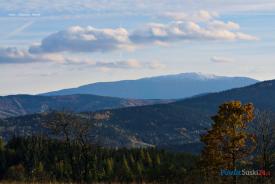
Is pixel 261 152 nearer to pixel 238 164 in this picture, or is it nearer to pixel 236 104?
pixel 238 164

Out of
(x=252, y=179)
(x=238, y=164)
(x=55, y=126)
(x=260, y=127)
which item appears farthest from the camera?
(x=55, y=126)

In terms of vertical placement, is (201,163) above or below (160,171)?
above

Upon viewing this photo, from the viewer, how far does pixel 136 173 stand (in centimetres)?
18850

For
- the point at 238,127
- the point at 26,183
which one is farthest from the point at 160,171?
the point at 26,183

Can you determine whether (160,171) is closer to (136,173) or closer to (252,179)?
(136,173)

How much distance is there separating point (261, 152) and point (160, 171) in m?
117

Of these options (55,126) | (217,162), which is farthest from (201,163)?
(55,126)

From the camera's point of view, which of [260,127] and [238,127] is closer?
[238,127]

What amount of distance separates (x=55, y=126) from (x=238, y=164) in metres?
31.8

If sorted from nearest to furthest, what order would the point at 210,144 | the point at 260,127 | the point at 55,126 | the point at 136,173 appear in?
the point at 210,144 → the point at 260,127 → the point at 55,126 → the point at 136,173


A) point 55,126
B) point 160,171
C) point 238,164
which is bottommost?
point 160,171

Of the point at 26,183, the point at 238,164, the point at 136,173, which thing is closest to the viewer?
the point at 26,183

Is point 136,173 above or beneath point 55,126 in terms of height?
beneath

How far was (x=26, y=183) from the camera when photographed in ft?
96.4
